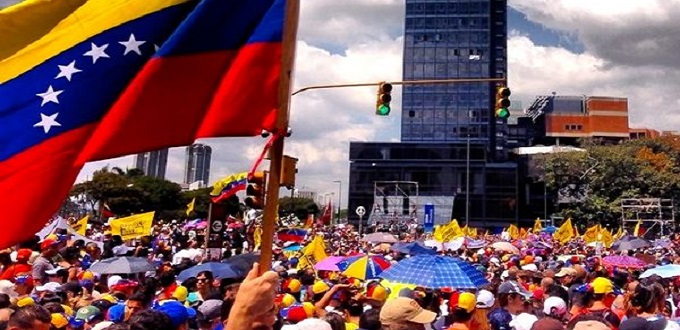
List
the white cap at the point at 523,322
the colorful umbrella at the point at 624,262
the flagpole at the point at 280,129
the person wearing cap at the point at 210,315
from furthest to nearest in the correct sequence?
the colorful umbrella at the point at 624,262 → the white cap at the point at 523,322 → the person wearing cap at the point at 210,315 → the flagpole at the point at 280,129

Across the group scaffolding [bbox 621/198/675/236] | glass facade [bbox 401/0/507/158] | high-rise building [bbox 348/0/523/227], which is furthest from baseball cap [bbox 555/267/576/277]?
glass facade [bbox 401/0/507/158]

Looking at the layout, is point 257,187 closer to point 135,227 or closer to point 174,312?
point 174,312

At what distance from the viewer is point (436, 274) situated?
8.44m

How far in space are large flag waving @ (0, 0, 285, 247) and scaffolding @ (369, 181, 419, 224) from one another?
195 ft

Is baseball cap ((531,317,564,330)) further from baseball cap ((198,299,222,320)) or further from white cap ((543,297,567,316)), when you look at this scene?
baseball cap ((198,299,222,320))

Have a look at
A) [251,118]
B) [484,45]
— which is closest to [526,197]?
[484,45]

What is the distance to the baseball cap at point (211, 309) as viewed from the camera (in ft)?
20.4

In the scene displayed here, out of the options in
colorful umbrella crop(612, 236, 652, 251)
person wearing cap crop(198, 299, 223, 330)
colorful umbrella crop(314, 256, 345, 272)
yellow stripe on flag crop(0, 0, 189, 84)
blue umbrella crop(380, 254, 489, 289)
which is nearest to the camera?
yellow stripe on flag crop(0, 0, 189, 84)

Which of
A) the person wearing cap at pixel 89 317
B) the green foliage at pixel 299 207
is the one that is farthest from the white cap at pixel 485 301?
the green foliage at pixel 299 207

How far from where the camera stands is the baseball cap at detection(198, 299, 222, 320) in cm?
623

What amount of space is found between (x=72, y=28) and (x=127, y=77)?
0.44 metres

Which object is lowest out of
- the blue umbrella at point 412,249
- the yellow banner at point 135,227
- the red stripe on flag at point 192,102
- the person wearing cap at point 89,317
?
the person wearing cap at point 89,317

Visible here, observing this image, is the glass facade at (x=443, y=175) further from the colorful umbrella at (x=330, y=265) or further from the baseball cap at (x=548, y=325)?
the baseball cap at (x=548, y=325)

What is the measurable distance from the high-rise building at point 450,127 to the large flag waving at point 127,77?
69167 mm
